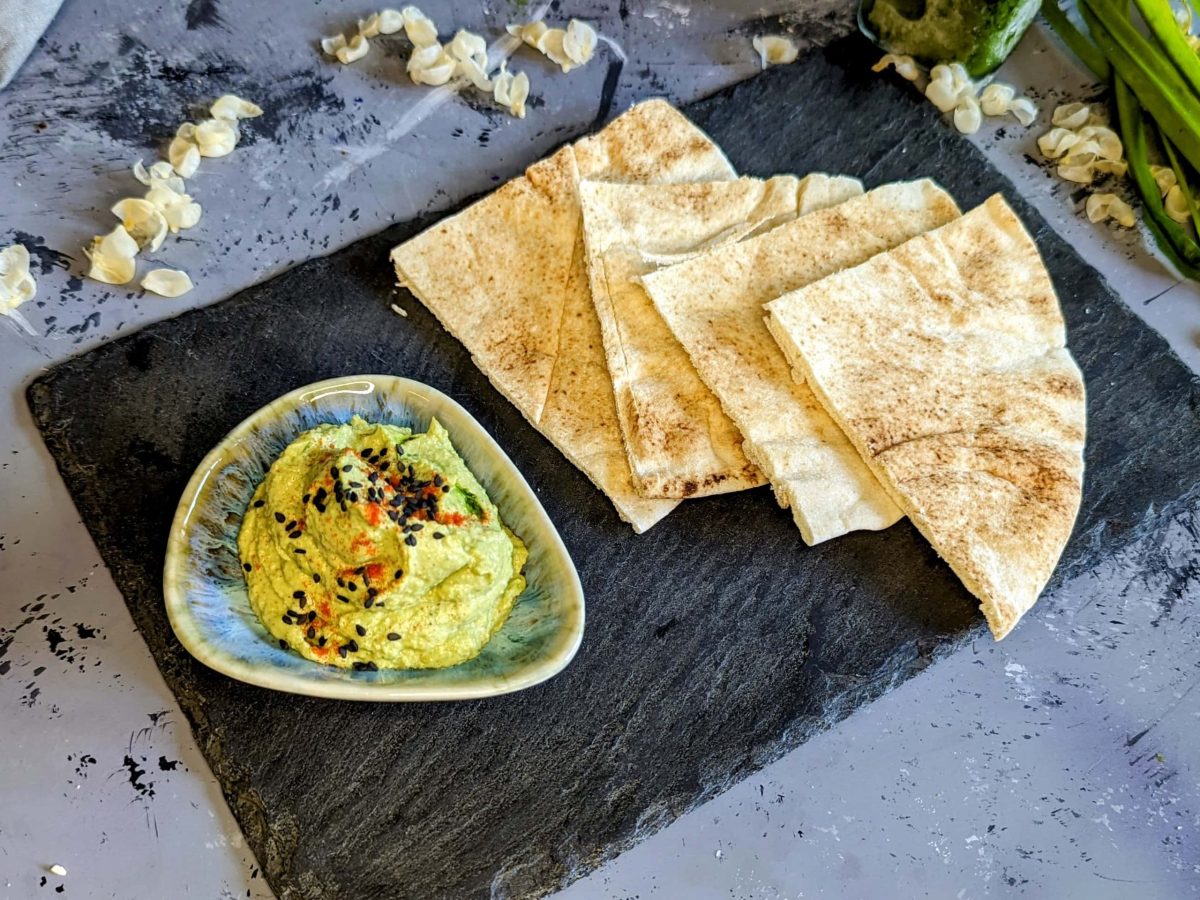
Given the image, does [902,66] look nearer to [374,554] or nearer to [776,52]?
[776,52]

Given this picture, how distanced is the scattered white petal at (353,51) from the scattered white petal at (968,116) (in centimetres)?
251

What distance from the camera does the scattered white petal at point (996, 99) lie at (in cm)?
488

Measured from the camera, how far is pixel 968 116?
4805 millimetres

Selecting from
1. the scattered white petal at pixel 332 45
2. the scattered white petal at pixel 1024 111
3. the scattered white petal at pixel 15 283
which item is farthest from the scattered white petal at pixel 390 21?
the scattered white petal at pixel 1024 111

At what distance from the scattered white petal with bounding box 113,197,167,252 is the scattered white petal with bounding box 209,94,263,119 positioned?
0.51 meters

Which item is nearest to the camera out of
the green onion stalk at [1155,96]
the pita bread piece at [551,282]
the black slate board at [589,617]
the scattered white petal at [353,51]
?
the black slate board at [589,617]

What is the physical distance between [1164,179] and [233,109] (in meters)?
3.87

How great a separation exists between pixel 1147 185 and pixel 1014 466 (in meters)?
1.71

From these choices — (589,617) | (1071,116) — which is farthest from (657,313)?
(1071,116)

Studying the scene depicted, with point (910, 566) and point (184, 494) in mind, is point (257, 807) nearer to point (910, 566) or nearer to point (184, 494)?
point (184, 494)

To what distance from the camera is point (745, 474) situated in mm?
3863

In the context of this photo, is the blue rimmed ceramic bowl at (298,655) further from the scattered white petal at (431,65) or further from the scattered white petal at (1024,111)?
the scattered white petal at (1024,111)

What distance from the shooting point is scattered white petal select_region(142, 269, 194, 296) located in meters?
4.14

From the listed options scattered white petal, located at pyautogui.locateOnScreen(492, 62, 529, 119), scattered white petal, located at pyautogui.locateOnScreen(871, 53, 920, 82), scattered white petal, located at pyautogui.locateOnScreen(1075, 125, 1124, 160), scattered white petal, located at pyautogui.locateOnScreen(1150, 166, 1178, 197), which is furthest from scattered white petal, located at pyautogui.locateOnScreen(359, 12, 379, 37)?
scattered white petal, located at pyautogui.locateOnScreen(1150, 166, 1178, 197)
